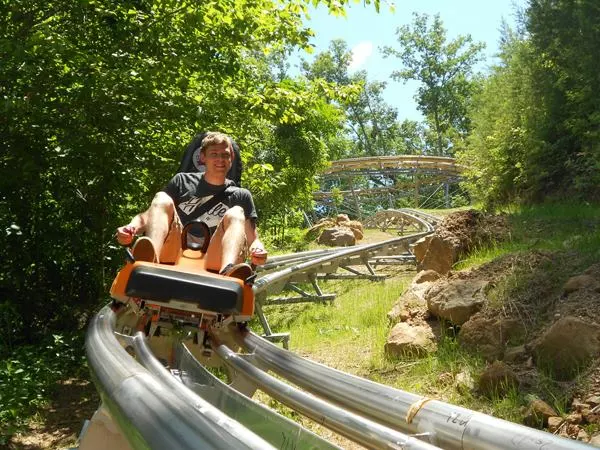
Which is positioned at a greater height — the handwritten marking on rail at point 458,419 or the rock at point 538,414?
the handwritten marking on rail at point 458,419

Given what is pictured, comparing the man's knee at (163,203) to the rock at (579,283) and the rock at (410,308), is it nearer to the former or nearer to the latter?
the rock at (410,308)

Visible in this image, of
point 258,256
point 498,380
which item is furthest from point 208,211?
point 498,380

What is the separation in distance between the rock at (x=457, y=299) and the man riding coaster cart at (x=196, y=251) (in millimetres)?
1554

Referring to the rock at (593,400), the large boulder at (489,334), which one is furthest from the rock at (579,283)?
the rock at (593,400)

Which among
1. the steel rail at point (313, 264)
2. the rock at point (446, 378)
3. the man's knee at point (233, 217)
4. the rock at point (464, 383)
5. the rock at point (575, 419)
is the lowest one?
the rock at point (446, 378)

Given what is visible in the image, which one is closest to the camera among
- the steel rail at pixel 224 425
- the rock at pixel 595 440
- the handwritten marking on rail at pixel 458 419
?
the steel rail at pixel 224 425

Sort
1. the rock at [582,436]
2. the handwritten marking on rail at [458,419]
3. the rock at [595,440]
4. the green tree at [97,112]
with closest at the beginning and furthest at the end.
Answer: the handwritten marking on rail at [458,419], the rock at [595,440], the rock at [582,436], the green tree at [97,112]

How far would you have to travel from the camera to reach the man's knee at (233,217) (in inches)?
142

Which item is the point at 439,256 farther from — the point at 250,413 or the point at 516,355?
the point at 250,413

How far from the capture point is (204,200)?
13.2ft

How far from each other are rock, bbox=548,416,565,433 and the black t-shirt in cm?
207

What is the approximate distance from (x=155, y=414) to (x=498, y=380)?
2.34 m

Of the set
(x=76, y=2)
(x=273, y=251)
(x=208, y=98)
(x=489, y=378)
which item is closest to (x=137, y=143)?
(x=208, y=98)

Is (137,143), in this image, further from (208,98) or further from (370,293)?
(370,293)
